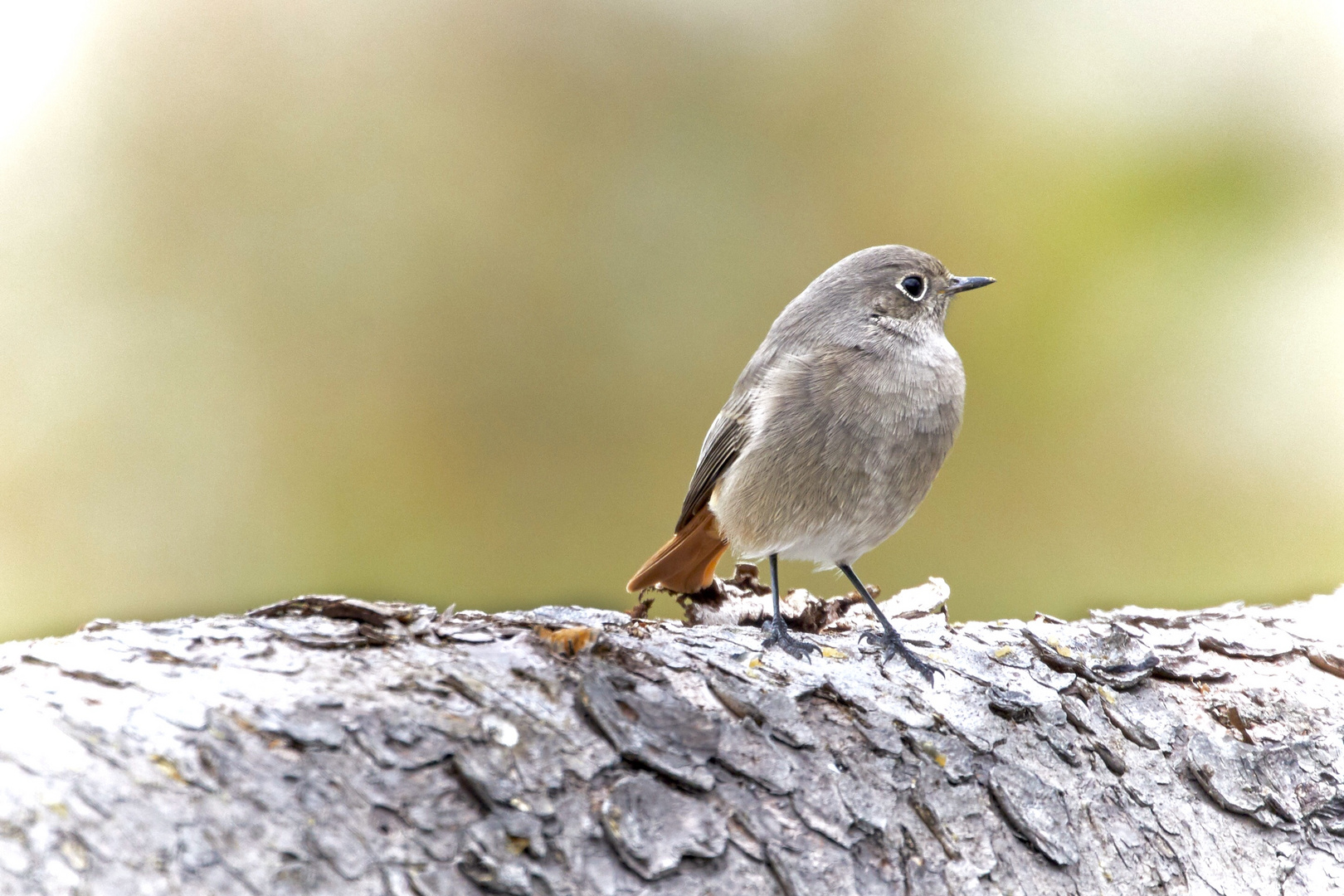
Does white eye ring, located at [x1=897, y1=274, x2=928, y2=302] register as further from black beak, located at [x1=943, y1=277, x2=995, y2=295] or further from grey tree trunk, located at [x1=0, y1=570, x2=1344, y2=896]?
grey tree trunk, located at [x1=0, y1=570, x2=1344, y2=896]

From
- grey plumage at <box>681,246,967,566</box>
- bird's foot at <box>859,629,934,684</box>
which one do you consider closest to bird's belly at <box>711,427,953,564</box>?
grey plumage at <box>681,246,967,566</box>

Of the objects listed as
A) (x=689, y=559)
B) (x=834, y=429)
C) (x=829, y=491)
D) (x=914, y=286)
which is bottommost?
(x=689, y=559)

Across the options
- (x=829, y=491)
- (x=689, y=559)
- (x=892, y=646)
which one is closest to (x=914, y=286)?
(x=829, y=491)

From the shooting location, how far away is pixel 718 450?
3896 mm

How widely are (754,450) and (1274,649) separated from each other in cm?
179

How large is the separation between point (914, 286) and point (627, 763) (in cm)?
259

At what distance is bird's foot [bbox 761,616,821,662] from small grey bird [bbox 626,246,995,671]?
0.28 ft

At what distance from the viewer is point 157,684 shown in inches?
72.7

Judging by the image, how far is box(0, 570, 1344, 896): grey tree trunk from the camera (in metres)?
1.67

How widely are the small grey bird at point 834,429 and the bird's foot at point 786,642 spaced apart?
0.09m

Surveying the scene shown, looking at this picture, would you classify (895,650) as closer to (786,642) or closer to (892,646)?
(892,646)

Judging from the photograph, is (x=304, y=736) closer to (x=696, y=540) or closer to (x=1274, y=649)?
(x=696, y=540)

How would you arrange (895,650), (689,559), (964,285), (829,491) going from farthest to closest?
(964,285)
(689,559)
(829,491)
(895,650)

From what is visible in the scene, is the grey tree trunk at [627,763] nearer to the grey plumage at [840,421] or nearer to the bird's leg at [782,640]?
the bird's leg at [782,640]
